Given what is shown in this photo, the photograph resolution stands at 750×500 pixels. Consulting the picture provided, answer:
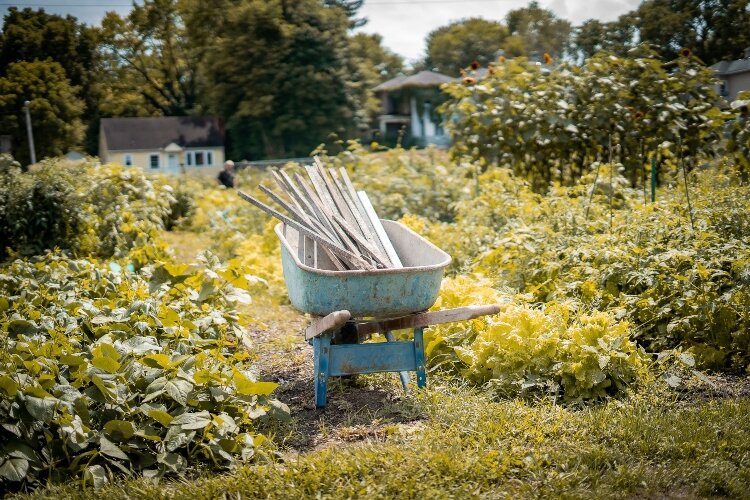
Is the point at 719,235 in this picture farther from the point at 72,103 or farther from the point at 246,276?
the point at 72,103

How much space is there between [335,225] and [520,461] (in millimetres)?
2004

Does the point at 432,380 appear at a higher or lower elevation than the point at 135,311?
lower

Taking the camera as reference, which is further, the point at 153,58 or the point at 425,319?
the point at 153,58

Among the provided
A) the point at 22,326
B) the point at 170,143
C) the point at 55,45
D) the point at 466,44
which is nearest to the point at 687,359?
the point at 22,326

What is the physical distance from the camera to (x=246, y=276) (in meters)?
5.52

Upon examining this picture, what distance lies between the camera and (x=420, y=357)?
13.4 feet

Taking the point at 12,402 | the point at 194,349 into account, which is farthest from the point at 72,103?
the point at 12,402

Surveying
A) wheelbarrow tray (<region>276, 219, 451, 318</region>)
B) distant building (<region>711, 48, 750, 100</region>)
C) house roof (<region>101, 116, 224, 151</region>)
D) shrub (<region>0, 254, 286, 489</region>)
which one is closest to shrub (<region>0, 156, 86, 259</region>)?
shrub (<region>0, 254, 286, 489</region>)

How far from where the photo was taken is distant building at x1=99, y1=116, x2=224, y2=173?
3594 centimetres

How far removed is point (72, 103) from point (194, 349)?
1333 centimetres

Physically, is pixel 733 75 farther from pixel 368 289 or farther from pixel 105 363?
pixel 105 363

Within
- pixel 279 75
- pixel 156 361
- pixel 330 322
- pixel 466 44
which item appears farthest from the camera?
pixel 466 44

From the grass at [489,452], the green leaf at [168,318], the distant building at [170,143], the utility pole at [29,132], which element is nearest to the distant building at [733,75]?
the grass at [489,452]

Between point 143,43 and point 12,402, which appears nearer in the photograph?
point 12,402
